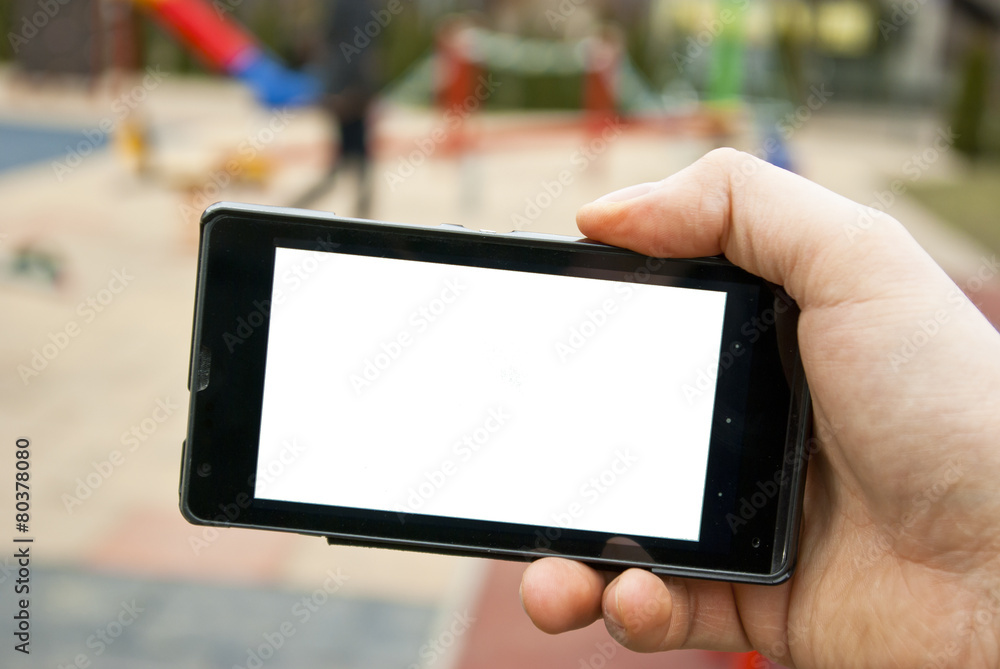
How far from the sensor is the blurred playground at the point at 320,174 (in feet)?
10.00

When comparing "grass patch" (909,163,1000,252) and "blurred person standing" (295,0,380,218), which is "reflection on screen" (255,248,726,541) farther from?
"grass patch" (909,163,1000,252)

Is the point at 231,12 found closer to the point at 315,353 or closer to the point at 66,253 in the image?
the point at 66,253

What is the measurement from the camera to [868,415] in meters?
1.49

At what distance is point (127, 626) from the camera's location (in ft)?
9.51

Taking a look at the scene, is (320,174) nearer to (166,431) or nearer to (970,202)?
(166,431)

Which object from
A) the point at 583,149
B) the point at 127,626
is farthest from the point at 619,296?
the point at 583,149

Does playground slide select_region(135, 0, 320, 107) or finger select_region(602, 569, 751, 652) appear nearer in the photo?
finger select_region(602, 569, 751, 652)

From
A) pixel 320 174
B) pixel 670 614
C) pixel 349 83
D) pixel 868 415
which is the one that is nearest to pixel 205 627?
pixel 670 614

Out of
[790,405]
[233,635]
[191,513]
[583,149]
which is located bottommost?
[233,635]

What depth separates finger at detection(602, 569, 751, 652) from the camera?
1526 mm

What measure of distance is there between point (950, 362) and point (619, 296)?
53 cm

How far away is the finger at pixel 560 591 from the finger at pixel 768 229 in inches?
21.8

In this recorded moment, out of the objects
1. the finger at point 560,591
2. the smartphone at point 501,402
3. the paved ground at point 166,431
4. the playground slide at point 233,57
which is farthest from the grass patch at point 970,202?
the finger at point 560,591

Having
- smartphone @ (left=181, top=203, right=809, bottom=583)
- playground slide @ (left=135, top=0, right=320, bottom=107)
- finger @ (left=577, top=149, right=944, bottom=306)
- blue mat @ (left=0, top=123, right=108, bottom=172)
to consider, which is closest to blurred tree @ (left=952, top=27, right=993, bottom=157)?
playground slide @ (left=135, top=0, right=320, bottom=107)
